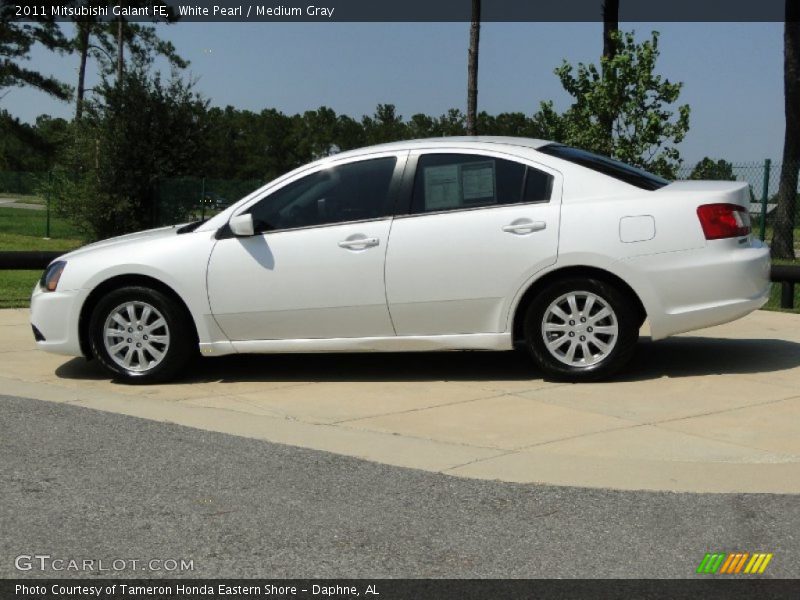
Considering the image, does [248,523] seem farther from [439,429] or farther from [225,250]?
[225,250]

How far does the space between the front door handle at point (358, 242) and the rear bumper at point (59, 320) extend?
6.33ft

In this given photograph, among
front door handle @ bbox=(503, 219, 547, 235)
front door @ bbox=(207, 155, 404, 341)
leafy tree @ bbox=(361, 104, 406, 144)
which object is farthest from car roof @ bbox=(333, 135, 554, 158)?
leafy tree @ bbox=(361, 104, 406, 144)

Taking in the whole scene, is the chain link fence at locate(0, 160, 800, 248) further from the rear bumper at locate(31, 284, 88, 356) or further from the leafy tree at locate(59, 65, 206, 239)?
the rear bumper at locate(31, 284, 88, 356)

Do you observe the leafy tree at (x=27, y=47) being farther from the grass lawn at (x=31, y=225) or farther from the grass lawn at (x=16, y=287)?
the grass lawn at (x=16, y=287)

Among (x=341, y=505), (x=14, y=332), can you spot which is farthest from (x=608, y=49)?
(x=341, y=505)

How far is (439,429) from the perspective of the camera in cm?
684

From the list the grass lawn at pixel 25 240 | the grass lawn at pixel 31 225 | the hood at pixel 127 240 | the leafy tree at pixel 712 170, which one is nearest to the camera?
the hood at pixel 127 240

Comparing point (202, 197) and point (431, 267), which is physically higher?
point (202, 197)

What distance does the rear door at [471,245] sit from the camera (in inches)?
313

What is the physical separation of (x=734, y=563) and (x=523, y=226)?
3.85 metres

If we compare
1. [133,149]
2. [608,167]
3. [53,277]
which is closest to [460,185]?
[608,167]

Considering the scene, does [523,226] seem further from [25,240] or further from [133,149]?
[25,240]

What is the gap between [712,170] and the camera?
18484mm

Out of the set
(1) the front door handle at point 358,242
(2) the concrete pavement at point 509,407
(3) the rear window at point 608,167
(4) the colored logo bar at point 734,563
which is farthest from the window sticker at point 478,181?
(4) the colored logo bar at point 734,563
